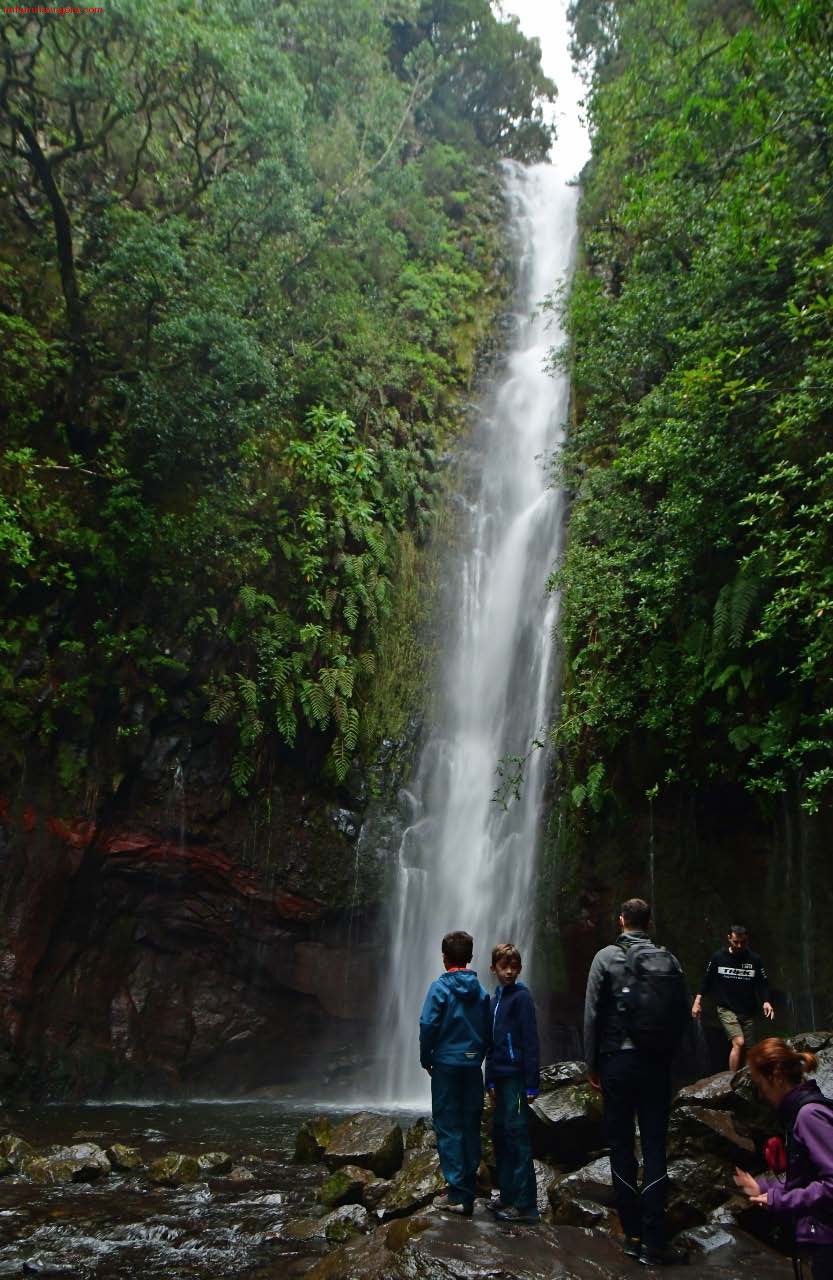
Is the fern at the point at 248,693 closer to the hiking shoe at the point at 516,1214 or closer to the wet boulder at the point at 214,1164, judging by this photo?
the wet boulder at the point at 214,1164

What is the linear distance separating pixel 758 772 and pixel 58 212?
1251 cm

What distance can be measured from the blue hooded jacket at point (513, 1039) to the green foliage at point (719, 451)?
399 centimetres

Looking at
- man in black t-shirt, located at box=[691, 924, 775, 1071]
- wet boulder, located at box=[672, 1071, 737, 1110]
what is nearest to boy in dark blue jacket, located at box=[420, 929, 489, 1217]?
wet boulder, located at box=[672, 1071, 737, 1110]

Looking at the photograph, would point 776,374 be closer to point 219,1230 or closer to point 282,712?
point 282,712

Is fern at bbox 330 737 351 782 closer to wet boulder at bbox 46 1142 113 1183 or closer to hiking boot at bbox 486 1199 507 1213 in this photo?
wet boulder at bbox 46 1142 113 1183

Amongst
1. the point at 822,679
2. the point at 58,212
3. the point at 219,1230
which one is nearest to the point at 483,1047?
the point at 219,1230

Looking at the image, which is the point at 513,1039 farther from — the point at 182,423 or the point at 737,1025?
the point at 182,423

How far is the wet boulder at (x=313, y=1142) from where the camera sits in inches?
344

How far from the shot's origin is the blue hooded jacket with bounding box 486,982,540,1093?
5602 mm

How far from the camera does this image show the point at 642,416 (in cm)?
1216

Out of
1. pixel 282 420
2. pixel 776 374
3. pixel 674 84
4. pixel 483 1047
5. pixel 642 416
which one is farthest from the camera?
pixel 282 420

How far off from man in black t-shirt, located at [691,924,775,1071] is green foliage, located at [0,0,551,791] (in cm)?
717

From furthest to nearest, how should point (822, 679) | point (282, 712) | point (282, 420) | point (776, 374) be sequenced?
point (282, 420), point (282, 712), point (776, 374), point (822, 679)

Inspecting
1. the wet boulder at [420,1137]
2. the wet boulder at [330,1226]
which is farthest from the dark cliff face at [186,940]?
the wet boulder at [330,1226]
